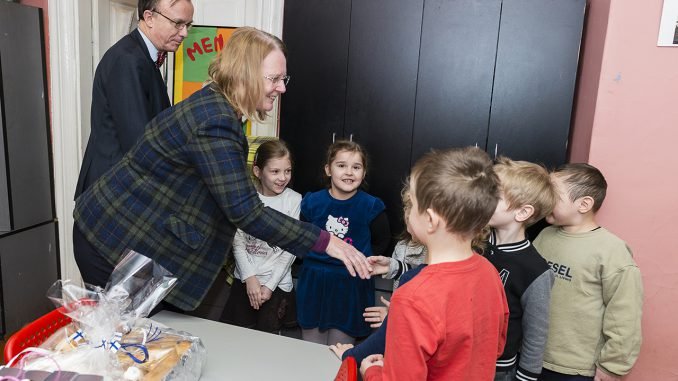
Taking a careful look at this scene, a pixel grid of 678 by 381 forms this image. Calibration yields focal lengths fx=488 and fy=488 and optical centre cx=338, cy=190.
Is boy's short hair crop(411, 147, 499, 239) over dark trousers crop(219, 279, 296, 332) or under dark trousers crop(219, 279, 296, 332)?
over

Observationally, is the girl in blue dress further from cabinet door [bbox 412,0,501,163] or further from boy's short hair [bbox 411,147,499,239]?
boy's short hair [bbox 411,147,499,239]

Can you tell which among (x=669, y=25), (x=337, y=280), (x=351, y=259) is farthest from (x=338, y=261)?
(x=669, y=25)

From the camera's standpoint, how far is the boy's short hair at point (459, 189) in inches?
40.3

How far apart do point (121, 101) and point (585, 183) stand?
1.67 metres

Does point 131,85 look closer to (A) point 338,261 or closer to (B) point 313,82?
(A) point 338,261

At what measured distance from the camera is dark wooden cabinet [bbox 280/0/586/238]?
2441mm

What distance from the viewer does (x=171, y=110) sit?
1.33 m

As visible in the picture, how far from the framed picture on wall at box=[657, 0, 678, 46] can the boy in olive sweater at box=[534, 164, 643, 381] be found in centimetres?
57

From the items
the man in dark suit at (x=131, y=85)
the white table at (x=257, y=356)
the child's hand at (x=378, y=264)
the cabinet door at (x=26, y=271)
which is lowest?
the cabinet door at (x=26, y=271)

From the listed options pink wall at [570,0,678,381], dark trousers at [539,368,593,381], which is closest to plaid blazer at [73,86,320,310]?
dark trousers at [539,368,593,381]

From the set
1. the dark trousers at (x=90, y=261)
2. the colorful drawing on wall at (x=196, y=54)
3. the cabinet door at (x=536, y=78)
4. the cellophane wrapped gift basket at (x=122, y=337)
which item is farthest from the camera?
the colorful drawing on wall at (x=196, y=54)

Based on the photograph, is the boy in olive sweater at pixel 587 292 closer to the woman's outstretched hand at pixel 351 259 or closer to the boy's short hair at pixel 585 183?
the boy's short hair at pixel 585 183

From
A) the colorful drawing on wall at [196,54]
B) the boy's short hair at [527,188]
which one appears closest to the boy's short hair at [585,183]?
the boy's short hair at [527,188]

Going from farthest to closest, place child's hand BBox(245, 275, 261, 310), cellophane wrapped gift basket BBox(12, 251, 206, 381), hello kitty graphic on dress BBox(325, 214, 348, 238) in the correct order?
hello kitty graphic on dress BBox(325, 214, 348, 238), child's hand BBox(245, 275, 261, 310), cellophane wrapped gift basket BBox(12, 251, 206, 381)
